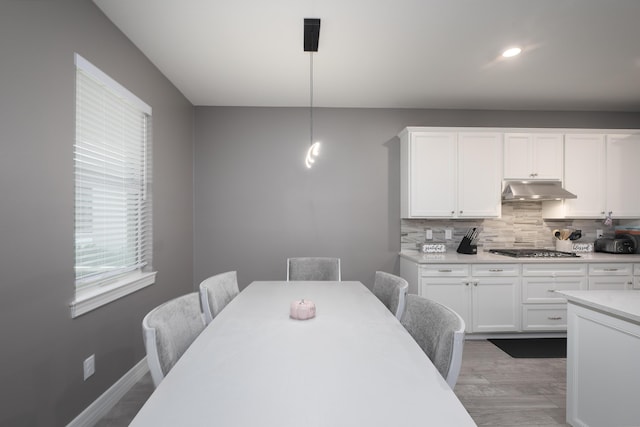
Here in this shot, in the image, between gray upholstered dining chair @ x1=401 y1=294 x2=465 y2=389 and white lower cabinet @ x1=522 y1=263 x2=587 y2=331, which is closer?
gray upholstered dining chair @ x1=401 y1=294 x2=465 y2=389

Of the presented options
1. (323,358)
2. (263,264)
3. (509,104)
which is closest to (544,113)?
(509,104)

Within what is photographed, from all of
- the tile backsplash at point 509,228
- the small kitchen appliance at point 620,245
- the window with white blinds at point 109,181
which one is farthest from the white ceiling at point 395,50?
the small kitchen appliance at point 620,245

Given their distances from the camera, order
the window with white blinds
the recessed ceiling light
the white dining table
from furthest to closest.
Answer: the recessed ceiling light
the window with white blinds
the white dining table

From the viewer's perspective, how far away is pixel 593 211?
359 centimetres

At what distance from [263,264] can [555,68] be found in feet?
11.8

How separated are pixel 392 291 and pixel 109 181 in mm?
2125

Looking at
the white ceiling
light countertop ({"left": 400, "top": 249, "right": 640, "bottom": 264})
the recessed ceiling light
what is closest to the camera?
the white ceiling

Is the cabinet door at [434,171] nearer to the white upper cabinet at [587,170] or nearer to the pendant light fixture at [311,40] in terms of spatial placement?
the white upper cabinet at [587,170]

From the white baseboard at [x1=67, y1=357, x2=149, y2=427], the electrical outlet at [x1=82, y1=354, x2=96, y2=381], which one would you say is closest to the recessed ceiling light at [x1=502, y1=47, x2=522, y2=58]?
the electrical outlet at [x1=82, y1=354, x2=96, y2=381]

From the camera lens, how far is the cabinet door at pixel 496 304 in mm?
3289

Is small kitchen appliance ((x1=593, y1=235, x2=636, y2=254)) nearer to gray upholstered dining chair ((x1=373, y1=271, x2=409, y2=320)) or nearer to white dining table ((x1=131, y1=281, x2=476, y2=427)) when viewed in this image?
gray upholstered dining chair ((x1=373, y1=271, x2=409, y2=320))

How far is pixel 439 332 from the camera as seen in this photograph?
130cm

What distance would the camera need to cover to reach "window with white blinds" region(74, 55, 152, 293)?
195 centimetres

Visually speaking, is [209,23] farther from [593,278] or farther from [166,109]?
[593,278]
